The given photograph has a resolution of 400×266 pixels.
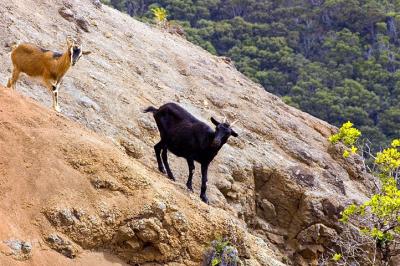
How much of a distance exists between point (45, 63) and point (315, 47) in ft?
149

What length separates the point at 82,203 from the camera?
30.4 ft

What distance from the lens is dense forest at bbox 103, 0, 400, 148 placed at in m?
47.4

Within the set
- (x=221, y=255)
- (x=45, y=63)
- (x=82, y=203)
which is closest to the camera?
(x=82, y=203)

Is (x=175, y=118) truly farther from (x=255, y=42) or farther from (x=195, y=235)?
(x=255, y=42)

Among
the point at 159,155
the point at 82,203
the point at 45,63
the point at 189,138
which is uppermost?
the point at 189,138

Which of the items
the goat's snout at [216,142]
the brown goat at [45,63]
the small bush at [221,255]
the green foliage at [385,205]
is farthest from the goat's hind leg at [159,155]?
the green foliage at [385,205]

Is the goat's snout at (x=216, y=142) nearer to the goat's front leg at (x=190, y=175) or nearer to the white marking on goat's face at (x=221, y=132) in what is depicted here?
the white marking on goat's face at (x=221, y=132)

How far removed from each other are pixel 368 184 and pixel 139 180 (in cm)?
1154

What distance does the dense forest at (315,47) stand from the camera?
47.4 metres

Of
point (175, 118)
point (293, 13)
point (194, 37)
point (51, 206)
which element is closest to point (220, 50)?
point (194, 37)

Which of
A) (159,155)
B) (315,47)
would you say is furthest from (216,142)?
(315,47)

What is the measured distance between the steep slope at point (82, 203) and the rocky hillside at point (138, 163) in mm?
19

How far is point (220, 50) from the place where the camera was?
5350cm

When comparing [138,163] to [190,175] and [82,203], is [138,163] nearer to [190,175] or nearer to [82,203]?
[190,175]
